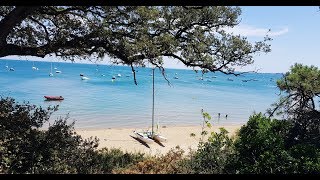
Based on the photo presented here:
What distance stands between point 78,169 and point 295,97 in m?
8.74

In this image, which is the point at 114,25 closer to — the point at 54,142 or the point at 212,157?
the point at 54,142

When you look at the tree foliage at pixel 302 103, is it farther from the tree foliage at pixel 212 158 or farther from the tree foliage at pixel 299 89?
the tree foliage at pixel 212 158

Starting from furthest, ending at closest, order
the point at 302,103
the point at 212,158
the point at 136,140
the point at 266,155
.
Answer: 1. the point at 136,140
2. the point at 302,103
3. the point at 212,158
4. the point at 266,155

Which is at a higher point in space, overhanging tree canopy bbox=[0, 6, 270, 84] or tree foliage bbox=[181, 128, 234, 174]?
overhanging tree canopy bbox=[0, 6, 270, 84]

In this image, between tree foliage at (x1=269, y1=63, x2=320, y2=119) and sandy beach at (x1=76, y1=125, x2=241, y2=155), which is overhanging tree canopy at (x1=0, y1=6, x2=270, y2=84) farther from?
sandy beach at (x1=76, y1=125, x2=241, y2=155)

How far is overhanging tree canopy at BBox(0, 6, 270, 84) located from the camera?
30.7 feet

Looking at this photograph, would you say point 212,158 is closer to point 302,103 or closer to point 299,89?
point 302,103

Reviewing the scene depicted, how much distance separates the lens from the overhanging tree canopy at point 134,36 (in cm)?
934

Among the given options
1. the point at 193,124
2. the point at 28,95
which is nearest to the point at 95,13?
the point at 193,124

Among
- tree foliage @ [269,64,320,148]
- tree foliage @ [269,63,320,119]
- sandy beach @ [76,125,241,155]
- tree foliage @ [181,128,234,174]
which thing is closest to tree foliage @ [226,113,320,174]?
tree foliage @ [181,128,234,174]

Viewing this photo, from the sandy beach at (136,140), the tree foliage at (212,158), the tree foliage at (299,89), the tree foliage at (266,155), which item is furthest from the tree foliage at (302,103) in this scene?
the sandy beach at (136,140)

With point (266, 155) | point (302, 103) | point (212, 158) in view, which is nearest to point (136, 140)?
point (302, 103)

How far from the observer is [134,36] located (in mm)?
9891
